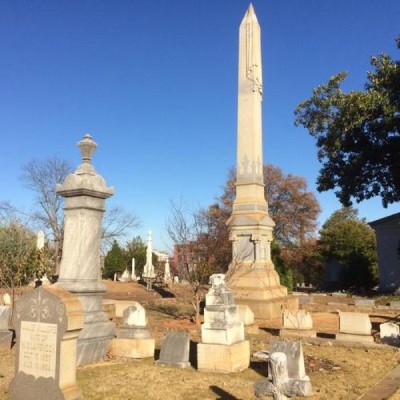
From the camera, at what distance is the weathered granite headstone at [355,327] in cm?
1066

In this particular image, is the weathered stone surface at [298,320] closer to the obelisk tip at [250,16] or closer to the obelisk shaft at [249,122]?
the obelisk shaft at [249,122]

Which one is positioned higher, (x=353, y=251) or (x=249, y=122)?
(x=249, y=122)

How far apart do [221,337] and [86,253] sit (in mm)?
3114

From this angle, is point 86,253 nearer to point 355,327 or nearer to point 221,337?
point 221,337

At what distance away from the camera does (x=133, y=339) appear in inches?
346

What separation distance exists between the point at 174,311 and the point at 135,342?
860 cm

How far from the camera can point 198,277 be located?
14328mm

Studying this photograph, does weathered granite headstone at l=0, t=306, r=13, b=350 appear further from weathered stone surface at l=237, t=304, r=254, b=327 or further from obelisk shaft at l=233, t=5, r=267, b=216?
obelisk shaft at l=233, t=5, r=267, b=216

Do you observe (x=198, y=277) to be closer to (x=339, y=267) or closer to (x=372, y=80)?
(x=372, y=80)

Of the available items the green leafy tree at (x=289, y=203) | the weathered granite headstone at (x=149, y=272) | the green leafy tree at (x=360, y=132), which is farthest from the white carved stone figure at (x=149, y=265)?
the green leafy tree at (x=360, y=132)

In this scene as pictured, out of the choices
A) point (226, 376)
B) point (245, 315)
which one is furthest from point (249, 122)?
point (226, 376)

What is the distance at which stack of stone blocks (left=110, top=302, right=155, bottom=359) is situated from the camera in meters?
8.74

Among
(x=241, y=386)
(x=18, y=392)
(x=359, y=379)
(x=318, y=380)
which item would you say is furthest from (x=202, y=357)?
(x=18, y=392)

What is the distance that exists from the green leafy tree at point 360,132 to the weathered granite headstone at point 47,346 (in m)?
Result: 17.9
